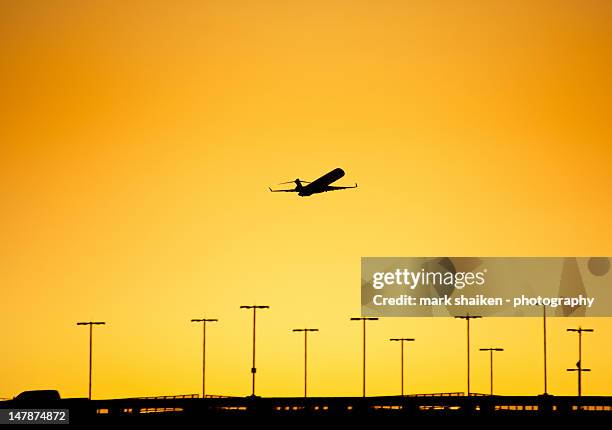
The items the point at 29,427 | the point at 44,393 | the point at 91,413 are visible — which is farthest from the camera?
the point at 44,393

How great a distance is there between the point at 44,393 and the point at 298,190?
122 feet

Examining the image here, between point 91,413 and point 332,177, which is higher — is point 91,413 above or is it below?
below

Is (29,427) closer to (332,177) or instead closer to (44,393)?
(44,393)

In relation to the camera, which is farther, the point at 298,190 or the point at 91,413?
the point at 298,190

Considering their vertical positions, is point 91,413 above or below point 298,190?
below

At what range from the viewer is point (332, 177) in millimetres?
185500

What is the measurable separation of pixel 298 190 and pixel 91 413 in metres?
40.1

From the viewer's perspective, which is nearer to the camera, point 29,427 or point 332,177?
point 29,427

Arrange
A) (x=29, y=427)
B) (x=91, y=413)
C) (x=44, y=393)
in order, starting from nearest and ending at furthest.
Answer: (x=29, y=427), (x=91, y=413), (x=44, y=393)

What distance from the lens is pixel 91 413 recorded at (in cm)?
16625

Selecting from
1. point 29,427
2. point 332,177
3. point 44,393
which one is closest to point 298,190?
point 332,177

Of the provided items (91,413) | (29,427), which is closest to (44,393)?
(91,413)

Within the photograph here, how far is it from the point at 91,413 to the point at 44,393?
18.6 metres

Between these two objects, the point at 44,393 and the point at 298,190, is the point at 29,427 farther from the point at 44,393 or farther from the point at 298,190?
the point at 298,190
